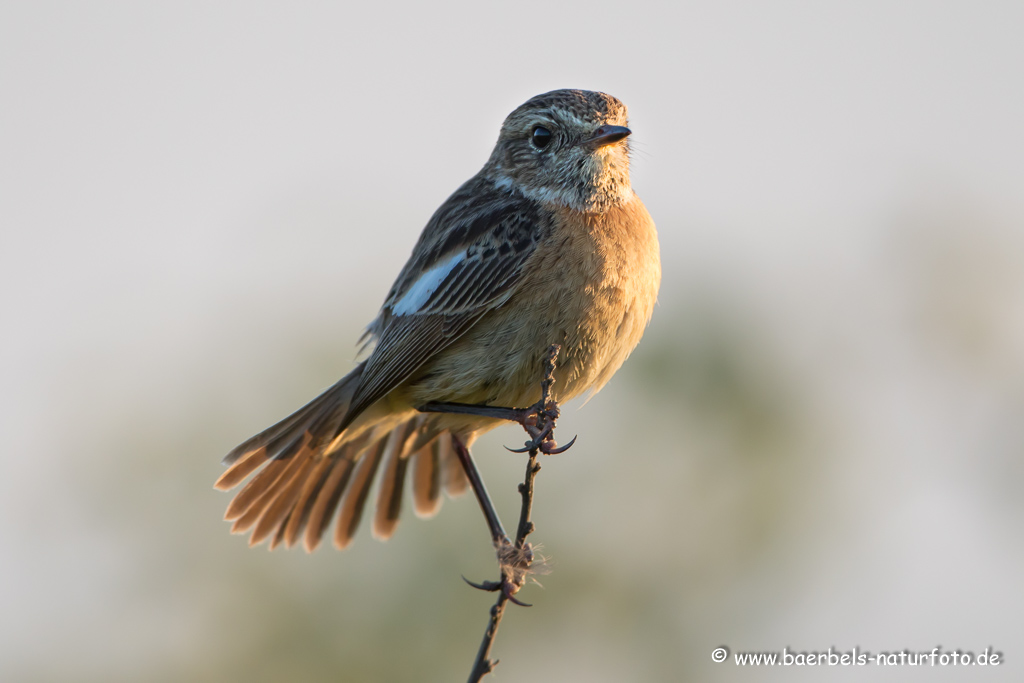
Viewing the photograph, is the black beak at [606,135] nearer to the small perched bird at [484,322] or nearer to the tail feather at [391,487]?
the small perched bird at [484,322]

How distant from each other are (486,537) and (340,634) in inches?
82.2

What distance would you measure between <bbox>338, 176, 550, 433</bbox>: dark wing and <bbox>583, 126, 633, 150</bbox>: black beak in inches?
20.3

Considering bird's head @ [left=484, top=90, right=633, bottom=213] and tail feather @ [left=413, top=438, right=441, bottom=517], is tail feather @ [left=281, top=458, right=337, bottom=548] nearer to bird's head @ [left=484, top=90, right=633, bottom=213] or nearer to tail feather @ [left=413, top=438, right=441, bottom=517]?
tail feather @ [left=413, top=438, right=441, bottom=517]

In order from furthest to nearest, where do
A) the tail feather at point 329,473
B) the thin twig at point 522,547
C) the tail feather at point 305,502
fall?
1. the tail feather at point 305,502
2. the tail feather at point 329,473
3. the thin twig at point 522,547

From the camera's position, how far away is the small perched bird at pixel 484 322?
18.0ft

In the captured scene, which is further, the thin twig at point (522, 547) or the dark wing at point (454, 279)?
the dark wing at point (454, 279)

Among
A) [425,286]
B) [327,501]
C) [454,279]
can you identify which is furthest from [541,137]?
[327,501]

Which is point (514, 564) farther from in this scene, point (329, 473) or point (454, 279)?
point (329, 473)

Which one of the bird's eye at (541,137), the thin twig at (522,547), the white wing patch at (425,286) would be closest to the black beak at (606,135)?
the bird's eye at (541,137)

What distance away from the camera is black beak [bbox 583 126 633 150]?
5.75 m

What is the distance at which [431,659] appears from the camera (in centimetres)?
1129

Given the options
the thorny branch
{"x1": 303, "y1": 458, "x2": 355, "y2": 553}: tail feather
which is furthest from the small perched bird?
the thorny branch

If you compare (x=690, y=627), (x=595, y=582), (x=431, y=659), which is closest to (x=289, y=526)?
(x=431, y=659)

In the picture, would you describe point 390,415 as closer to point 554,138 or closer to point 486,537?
point 554,138
